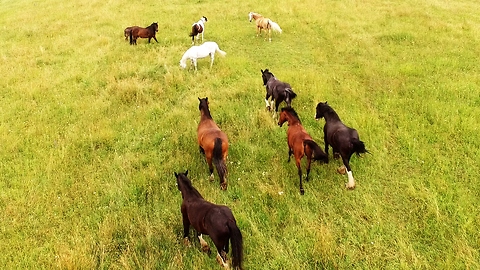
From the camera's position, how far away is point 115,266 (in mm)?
5980

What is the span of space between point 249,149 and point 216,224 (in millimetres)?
3547

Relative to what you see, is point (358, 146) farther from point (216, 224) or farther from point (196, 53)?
point (196, 53)

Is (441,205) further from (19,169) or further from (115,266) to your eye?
(19,169)

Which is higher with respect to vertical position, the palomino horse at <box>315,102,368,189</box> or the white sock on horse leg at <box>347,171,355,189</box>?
the palomino horse at <box>315,102,368,189</box>

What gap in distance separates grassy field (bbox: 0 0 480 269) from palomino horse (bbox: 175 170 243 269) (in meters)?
0.46

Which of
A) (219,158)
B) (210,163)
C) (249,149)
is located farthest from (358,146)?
(210,163)

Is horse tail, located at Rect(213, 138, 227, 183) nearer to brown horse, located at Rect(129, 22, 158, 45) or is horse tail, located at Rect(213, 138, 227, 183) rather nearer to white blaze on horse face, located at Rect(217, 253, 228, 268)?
white blaze on horse face, located at Rect(217, 253, 228, 268)

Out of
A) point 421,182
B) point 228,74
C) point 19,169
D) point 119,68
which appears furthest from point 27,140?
point 421,182

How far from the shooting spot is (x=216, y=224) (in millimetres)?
5531

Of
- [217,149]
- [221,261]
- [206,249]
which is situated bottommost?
[206,249]

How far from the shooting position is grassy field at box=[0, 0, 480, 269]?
6316mm

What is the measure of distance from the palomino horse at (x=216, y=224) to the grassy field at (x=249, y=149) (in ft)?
1.51

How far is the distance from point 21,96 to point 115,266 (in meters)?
9.06

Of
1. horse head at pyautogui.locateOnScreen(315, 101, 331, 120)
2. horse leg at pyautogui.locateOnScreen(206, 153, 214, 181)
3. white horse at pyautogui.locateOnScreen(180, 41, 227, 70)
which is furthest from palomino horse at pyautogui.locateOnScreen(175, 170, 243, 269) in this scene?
white horse at pyautogui.locateOnScreen(180, 41, 227, 70)
